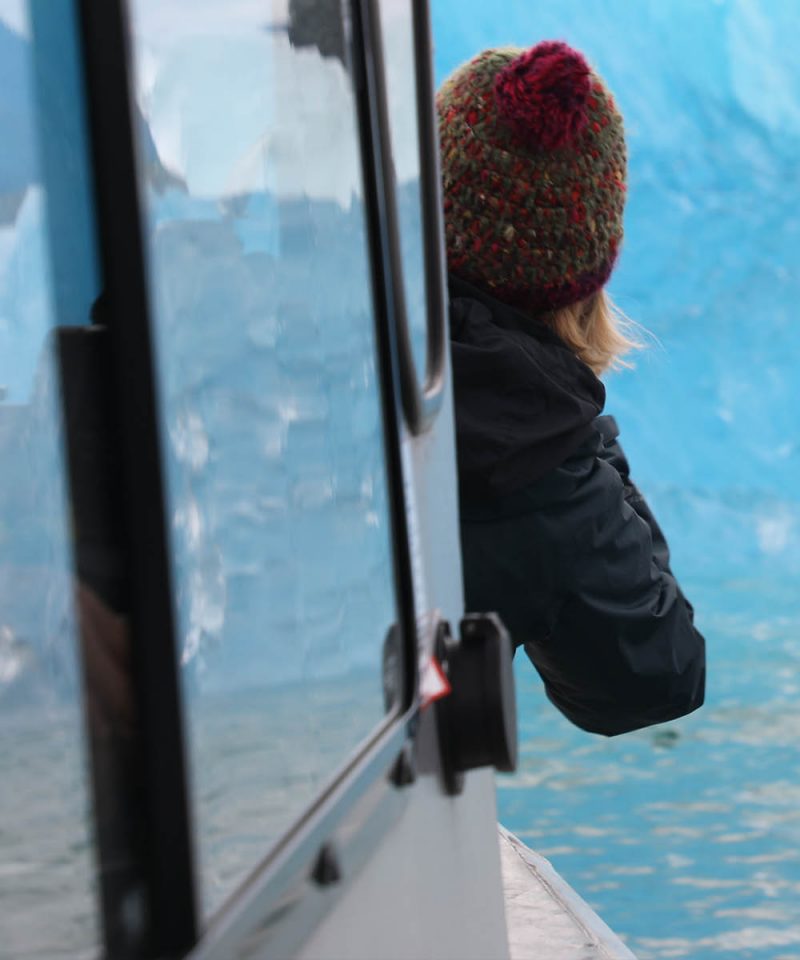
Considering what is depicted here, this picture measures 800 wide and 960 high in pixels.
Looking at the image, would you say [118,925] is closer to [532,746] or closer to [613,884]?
[613,884]

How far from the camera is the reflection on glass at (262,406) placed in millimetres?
460

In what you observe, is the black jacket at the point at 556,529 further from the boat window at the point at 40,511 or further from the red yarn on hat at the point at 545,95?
the boat window at the point at 40,511

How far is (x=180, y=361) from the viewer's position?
46 centimetres

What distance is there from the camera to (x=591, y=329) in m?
1.50

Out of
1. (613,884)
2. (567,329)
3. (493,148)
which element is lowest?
(613,884)

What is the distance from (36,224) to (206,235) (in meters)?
0.08

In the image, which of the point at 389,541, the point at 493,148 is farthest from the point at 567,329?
the point at 389,541

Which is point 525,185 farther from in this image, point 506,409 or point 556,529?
point 556,529

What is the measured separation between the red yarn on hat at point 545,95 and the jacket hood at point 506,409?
176 millimetres

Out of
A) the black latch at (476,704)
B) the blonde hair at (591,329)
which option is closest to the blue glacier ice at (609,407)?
the black latch at (476,704)

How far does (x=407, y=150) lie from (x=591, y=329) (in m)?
0.65

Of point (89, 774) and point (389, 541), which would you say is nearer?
point (89, 774)

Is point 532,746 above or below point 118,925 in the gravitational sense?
below

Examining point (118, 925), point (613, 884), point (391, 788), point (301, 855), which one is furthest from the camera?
point (613, 884)
